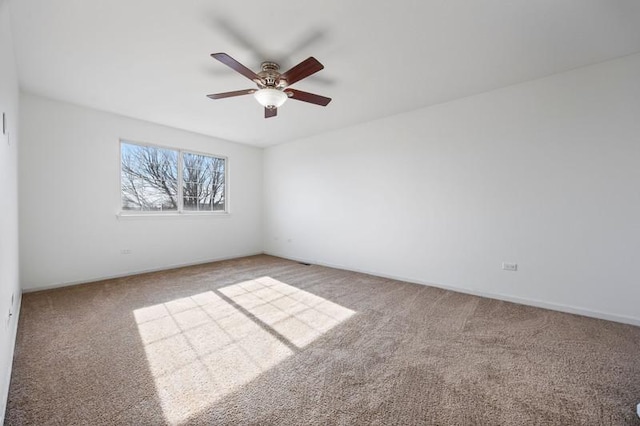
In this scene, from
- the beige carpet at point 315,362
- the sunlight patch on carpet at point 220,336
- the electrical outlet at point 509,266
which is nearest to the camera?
the beige carpet at point 315,362

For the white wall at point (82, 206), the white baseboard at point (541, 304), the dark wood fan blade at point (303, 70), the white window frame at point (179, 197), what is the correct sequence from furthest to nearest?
1. the white window frame at point (179, 197)
2. the white wall at point (82, 206)
3. the white baseboard at point (541, 304)
4. the dark wood fan blade at point (303, 70)

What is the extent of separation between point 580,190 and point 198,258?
574 centimetres

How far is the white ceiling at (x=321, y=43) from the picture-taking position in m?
1.90

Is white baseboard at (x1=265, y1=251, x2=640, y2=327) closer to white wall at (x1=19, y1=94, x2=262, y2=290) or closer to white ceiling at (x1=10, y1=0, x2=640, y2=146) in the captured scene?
white ceiling at (x1=10, y1=0, x2=640, y2=146)

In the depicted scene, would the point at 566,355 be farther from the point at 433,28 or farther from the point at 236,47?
the point at 236,47

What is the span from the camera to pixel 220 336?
2.31m

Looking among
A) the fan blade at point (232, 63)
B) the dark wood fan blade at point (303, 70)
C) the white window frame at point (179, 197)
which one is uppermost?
the dark wood fan blade at point (303, 70)

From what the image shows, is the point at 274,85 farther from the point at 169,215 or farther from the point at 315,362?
the point at 169,215

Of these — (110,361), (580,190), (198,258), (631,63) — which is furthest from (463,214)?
(198,258)

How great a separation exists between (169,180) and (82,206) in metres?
1.33

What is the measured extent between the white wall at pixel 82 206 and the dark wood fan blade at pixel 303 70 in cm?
328

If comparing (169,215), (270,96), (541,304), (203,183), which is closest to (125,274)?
(169,215)

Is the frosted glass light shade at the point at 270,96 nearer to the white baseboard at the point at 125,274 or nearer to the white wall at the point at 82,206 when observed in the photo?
the white wall at the point at 82,206

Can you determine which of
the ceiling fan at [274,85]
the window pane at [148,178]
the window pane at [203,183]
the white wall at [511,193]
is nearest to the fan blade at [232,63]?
the ceiling fan at [274,85]
